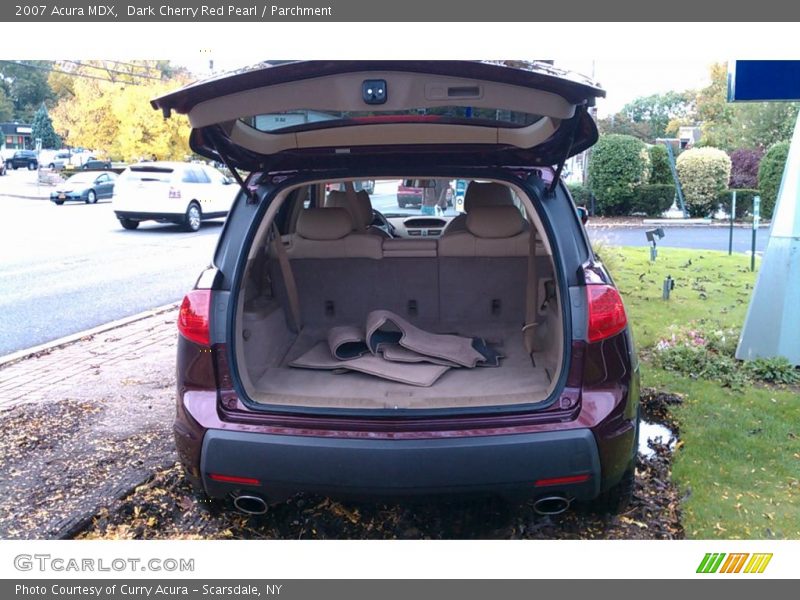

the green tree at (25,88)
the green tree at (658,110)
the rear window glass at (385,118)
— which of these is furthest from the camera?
the green tree at (658,110)

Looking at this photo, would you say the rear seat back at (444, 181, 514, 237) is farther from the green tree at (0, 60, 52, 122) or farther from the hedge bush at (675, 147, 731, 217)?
the green tree at (0, 60, 52, 122)

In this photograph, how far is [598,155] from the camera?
21.6m

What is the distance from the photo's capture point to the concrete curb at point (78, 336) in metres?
6.03

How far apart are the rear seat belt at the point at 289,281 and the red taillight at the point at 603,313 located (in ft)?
6.12

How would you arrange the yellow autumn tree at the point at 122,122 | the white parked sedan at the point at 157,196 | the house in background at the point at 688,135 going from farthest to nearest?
the house in background at the point at 688,135 < the yellow autumn tree at the point at 122,122 < the white parked sedan at the point at 157,196

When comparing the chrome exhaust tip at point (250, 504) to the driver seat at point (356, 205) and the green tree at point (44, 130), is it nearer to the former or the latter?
the driver seat at point (356, 205)

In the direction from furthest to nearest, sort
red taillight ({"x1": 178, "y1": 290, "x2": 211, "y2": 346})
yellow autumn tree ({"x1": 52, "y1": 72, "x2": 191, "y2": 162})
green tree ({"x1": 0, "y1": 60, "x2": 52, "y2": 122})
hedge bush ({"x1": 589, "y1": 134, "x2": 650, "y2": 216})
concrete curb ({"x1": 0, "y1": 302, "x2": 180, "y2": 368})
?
green tree ({"x1": 0, "y1": 60, "x2": 52, "y2": 122})
yellow autumn tree ({"x1": 52, "y1": 72, "x2": 191, "y2": 162})
hedge bush ({"x1": 589, "y1": 134, "x2": 650, "y2": 216})
concrete curb ({"x1": 0, "y1": 302, "x2": 180, "y2": 368})
red taillight ({"x1": 178, "y1": 290, "x2": 211, "y2": 346})

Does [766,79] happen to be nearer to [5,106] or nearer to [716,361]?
[716,361]

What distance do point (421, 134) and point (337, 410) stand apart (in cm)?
131

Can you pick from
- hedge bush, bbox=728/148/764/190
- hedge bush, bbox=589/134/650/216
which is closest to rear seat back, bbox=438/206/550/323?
hedge bush, bbox=589/134/650/216

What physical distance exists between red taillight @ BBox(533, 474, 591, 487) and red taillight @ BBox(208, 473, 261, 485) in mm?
1049

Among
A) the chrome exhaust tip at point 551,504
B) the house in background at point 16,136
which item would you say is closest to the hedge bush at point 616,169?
the chrome exhaust tip at point 551,504

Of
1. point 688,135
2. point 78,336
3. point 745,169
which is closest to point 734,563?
point 78,336

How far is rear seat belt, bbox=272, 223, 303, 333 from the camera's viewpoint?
13.0 feet
